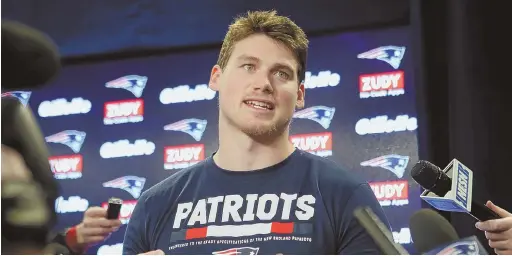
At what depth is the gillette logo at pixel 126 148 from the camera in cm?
297

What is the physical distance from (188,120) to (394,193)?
0.89 metres

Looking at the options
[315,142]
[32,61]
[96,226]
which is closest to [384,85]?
[315,142]

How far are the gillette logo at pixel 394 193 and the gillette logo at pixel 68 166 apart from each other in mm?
1242

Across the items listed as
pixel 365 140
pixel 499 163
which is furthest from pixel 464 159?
pixel 365 140

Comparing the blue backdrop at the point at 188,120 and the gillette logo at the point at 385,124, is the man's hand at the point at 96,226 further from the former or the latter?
the gillette logo at the point at 385,124

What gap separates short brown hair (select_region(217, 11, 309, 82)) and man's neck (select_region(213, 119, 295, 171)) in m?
0.16

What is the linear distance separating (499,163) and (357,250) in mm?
1458

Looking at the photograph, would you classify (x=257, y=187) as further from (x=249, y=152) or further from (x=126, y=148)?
(x=126, y=148)

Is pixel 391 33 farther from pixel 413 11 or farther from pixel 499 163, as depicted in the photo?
pixel 499 163

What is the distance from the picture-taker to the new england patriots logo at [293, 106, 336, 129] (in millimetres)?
2775

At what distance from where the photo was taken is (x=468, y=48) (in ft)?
8.73

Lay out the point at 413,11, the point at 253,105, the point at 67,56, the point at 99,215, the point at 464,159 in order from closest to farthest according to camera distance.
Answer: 1. the point at 99,215
2. the point at 253,105
3. the point at 464,159
4. the point at 413,11
5. the point at 67,56

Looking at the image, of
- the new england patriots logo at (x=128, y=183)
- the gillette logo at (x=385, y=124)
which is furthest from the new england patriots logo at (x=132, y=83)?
the gillette logo at (x=385, y=124)

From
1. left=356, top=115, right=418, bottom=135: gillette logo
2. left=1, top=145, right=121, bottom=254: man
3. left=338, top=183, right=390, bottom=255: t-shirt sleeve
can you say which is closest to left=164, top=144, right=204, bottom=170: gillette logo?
left=356, top=115, right=418, bottom=135: gillette logo
